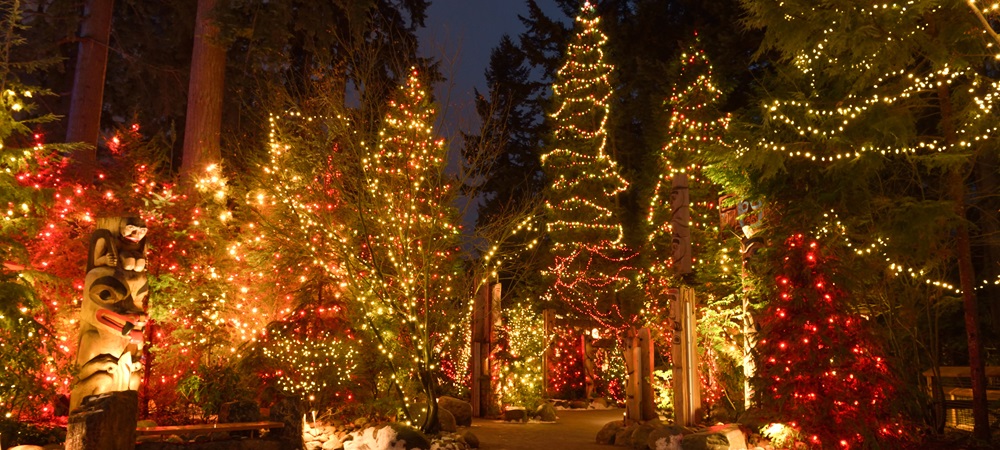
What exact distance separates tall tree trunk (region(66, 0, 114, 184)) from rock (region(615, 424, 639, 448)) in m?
12.2

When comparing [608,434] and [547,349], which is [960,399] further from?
[547,349]

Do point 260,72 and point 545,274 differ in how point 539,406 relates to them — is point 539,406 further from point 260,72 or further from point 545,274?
point 260,72

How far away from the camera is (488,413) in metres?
14.6

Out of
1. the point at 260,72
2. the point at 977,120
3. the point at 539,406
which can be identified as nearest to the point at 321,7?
the point at 260,72

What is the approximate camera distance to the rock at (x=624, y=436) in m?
10.9

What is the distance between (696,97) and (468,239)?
742 cm

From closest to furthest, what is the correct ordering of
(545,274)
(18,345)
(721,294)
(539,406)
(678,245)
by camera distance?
(18,345)
(678,245)
(721,294)
(539,406)
(545,274)

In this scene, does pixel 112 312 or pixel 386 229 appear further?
pixel 386 229

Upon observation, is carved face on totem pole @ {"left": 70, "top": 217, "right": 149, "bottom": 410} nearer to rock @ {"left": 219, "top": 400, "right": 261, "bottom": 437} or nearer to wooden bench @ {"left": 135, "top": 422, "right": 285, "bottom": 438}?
wooden bench @ {"left": 135, "top": 422, "right": 285, "bottom": 438}

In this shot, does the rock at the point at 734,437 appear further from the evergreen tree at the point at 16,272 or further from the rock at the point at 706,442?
the evergreen tree at the point at 16,272

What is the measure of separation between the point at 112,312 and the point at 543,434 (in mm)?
7064

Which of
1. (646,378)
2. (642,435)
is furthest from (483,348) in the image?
(642,435)

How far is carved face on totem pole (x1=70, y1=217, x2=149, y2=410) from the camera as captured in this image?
28.0 feet

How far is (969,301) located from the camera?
388 inches
